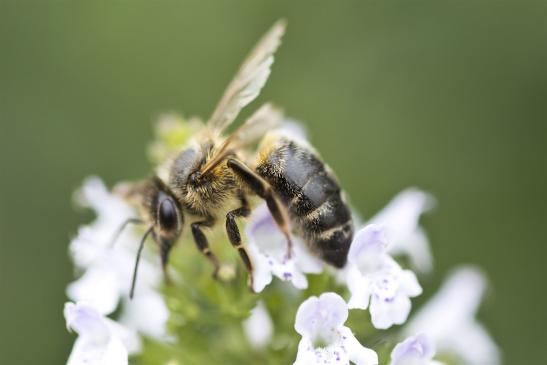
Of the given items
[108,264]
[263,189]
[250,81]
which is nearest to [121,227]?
[108,264]

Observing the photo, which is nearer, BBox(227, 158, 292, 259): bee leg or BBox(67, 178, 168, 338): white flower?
BBox(227, 158, 292, 259): bee leg

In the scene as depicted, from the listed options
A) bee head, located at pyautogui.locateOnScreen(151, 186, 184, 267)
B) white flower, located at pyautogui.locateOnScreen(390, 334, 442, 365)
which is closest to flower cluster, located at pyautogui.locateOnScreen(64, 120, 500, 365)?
white flower, located at pyautogui.locateOnScreen(390, 334, 442, 365)

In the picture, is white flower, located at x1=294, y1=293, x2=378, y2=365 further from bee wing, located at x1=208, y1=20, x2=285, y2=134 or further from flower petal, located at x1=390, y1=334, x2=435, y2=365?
bee wing, located at x1=208, y1=20, x2=285, y2=134

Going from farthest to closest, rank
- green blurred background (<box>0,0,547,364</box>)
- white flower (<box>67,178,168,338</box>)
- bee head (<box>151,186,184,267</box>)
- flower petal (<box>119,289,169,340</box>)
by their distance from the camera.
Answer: green blurred background (<box>0,0,547,364</box>)
flower petal (<box>119,289,169,340</box>)
white flower (<box>67,178,168,338</box>)
bee head (<box>151,186,184,267</box>)

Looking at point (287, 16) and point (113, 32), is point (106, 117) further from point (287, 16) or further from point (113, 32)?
point (287, 16)

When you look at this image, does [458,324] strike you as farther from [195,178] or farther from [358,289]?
[195,178]

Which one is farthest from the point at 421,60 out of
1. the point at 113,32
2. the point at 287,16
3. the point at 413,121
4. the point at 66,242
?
the point at 66,242

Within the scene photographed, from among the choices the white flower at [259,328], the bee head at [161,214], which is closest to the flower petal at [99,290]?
the bee head at [161,214]
